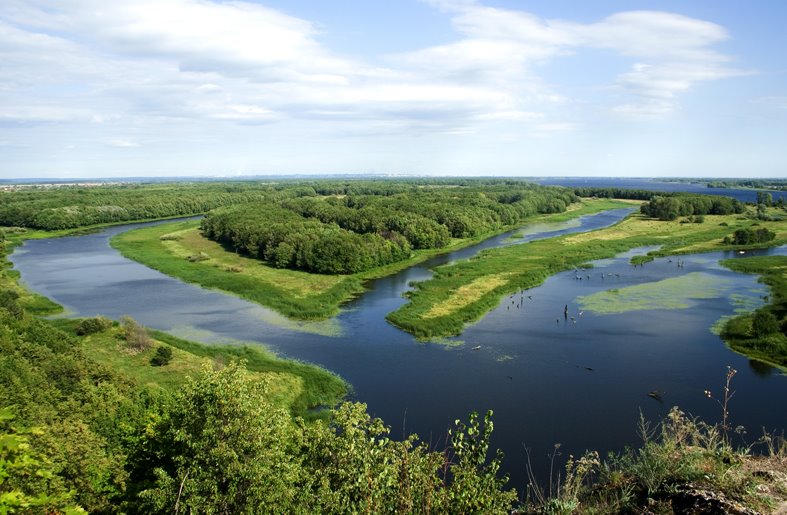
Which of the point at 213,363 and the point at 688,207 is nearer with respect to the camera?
the point at 213,363

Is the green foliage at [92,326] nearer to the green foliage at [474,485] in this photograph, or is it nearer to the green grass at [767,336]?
the green foliage at [474,485]

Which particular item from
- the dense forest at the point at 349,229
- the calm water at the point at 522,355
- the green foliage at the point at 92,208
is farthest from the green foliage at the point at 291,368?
the green foliage at the point at 92,208

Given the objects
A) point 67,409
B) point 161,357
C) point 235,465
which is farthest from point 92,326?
point 235,465

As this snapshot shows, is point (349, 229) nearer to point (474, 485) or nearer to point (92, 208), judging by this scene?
point (92, 208)

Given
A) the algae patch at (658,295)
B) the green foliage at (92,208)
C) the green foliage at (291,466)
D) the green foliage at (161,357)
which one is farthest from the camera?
the green foliage at (92,208)

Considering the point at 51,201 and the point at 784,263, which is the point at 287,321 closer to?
the point at 784,263

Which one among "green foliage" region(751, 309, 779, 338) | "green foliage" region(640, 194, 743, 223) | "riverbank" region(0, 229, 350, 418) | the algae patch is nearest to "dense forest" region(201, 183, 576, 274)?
"riverbank" region(0, 229, 350, 418)
